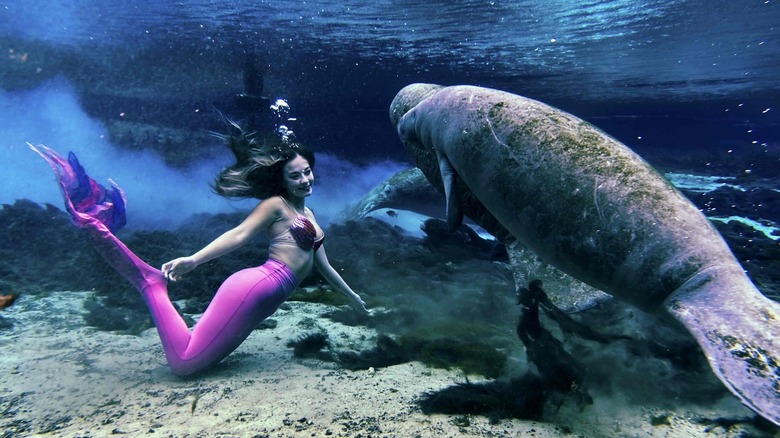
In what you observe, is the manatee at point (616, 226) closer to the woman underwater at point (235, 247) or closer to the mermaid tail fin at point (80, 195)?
the woman underwater at point (235, 247)

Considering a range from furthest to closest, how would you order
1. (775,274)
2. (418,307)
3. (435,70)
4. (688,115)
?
(688,115)
(435,70)
(775,274)
(418,307)

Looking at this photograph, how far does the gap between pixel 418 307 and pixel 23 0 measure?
54.2 feet

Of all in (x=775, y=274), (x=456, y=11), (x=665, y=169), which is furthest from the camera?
(x=665, y=169)

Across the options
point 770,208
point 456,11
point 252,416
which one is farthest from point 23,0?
point 770,208

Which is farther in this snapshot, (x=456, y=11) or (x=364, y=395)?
(x=456, y=11)

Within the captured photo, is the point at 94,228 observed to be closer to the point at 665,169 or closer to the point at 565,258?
the point at 565,258

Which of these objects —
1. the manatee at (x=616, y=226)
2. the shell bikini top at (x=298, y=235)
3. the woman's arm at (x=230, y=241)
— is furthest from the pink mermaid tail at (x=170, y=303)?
the manatee at (x=616, y=226)

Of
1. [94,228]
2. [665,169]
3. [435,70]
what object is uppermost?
[435,70]

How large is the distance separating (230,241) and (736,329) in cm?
315

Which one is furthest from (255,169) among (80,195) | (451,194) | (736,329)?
(736,329)

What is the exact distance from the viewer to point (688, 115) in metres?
29.5

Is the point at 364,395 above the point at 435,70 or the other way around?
the other way around

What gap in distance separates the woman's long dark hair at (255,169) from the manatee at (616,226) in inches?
60.6

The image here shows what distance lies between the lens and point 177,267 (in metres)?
2.93
